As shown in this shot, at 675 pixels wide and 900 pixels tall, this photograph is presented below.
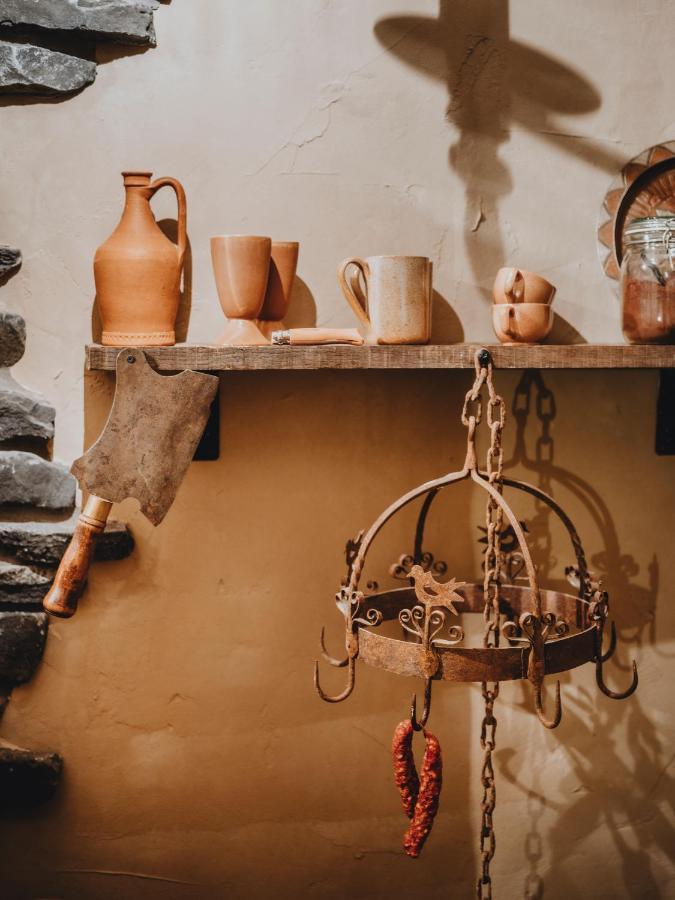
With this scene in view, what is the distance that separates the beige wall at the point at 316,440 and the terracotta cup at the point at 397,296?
178 mm

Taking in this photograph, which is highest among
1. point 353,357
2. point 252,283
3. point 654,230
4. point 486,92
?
point 486,92

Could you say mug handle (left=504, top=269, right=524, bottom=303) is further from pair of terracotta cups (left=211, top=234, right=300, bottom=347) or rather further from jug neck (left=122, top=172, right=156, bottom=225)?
jug neck (left=122, top=172, right=156, bottom=225)

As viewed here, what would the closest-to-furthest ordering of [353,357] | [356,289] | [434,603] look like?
[434,603], [353,357], [356,289]

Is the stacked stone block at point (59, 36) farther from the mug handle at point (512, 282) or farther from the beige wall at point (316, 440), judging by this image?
the mug handle at point (512, 282)

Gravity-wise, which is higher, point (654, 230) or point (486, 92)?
point (486, 92)

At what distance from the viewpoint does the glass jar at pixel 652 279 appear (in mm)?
1336

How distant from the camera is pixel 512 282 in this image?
1.34 m

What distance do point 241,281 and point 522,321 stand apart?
43cm

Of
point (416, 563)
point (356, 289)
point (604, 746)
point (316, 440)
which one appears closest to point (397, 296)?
point (356, 289)

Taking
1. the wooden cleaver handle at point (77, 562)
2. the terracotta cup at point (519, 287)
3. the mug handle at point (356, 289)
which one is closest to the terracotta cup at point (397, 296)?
the mug handle at point (356, 289)

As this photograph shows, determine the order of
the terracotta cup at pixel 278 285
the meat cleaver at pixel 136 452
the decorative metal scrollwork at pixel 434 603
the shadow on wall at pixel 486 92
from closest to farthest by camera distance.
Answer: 1. the decorative metal scrollwork at pixel 434 603
2. the meat cleaver at pixel 136 452
3. the terracotta cup at pixel 278 285
4. the shadow on wall at pixel 486 92

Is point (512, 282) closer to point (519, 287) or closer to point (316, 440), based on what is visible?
point (519, 287)

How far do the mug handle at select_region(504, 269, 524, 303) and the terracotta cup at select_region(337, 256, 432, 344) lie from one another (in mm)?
122

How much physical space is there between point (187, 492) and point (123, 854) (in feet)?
2.09
